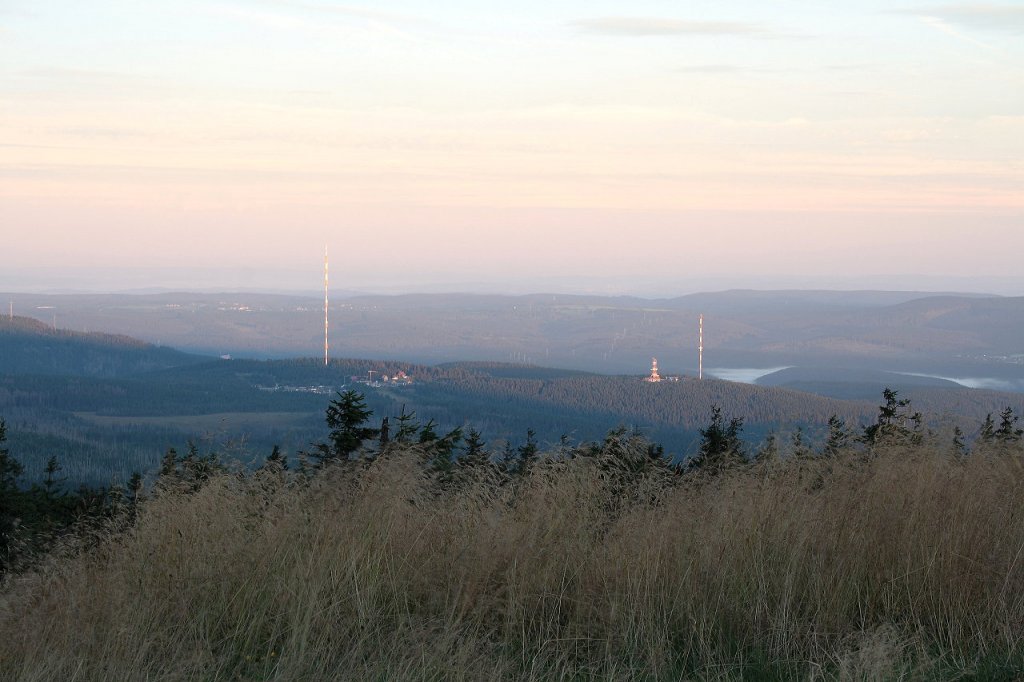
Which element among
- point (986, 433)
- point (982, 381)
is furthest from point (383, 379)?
point (986, 433)

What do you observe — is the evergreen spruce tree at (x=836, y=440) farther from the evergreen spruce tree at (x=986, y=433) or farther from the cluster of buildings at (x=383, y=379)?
the cluster of buildings at (x=383, y=379)

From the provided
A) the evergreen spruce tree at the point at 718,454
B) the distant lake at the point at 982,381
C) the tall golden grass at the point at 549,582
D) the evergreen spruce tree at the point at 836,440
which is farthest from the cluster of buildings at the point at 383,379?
the tall golden grass at the point at 549,582

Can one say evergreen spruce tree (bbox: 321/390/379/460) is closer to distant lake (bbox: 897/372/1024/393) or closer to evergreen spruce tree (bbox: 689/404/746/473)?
evergreen spruce tree (bbox: 689/404/746/473)

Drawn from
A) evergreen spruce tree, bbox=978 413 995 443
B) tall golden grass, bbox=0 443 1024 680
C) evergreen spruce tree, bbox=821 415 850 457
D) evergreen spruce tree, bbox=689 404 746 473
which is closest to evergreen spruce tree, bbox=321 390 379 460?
evergreen spruce tree, bbox=689 404 746 473

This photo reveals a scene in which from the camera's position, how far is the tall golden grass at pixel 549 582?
18.7 ft

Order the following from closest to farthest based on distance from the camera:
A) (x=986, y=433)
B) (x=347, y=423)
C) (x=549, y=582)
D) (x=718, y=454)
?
(x=549, y=582)
(x=718, y=454)
(x=986, y=433)
(x=347, y=423)

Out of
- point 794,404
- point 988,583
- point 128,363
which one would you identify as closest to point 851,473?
point 988,583

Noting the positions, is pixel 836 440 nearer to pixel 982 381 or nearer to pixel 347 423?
pixel 347 423

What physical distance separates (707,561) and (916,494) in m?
1.64

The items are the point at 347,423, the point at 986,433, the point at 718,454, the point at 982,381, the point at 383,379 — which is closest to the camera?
the point at 718,454

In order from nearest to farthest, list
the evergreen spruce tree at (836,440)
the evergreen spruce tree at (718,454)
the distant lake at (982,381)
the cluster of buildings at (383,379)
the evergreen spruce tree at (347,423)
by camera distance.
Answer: the evergreen spruce tree at (718,454) < the evergreen spruce tree at (836,440) < the evergreen spruce tree at (347,423) < the cluster of buildings at (383,379) < the distant lake at (982,381)

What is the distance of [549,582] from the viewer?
647 cm

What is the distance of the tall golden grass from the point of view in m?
5.70

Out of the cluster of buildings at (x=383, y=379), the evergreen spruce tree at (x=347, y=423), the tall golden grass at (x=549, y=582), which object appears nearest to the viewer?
Result: the tall golden grass at (x=549, y=582)
